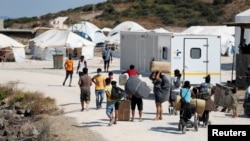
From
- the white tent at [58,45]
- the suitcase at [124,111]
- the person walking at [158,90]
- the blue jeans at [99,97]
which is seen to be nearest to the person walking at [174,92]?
the person walking at [158,90]

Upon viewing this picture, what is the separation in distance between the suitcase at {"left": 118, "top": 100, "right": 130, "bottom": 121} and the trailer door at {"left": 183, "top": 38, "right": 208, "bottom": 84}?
7665 millimetres

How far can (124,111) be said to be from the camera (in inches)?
674

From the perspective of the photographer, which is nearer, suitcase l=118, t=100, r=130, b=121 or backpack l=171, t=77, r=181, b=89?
suitcase l=118, t=100, r=130, b=121

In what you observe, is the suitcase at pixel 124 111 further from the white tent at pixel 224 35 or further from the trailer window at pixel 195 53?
the white tent at pixel 224 35

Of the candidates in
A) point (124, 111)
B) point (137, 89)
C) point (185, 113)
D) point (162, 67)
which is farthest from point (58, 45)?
point (185, 113)

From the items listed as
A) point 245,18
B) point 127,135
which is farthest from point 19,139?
point 245,18

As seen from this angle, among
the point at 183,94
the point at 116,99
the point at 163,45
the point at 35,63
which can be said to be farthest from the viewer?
the point at 35,63

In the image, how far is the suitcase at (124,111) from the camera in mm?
17047

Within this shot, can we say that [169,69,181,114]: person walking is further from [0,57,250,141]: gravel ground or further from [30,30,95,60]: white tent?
[30,30,95,60]: white tent

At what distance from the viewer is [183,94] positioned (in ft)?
49.4

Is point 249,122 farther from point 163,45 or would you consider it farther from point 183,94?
point 163,45

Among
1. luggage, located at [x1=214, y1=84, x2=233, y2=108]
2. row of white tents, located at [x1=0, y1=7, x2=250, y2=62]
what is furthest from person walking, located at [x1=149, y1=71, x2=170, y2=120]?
row of white tents, located at [x1=0, y1=7, x2=250, y2=62]

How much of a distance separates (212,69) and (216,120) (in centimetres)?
736

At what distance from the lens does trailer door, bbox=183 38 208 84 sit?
24.3 meters
